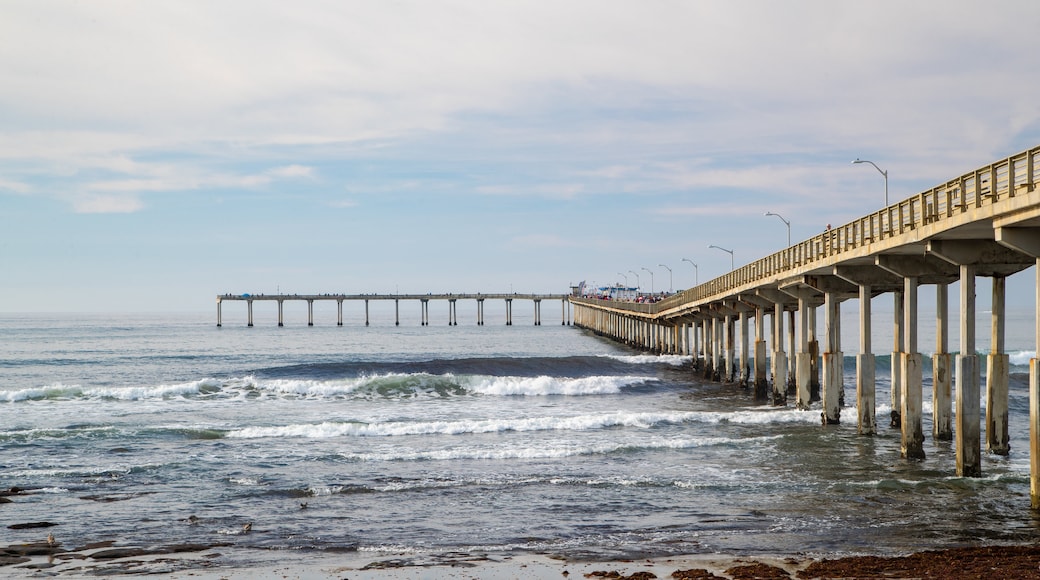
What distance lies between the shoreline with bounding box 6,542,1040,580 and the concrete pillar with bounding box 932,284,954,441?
8.35 metres

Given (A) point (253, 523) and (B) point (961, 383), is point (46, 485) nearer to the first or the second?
(A) point (253, 523)

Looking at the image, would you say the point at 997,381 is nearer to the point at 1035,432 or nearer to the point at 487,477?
the point at 1035,432

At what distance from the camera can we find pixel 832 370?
104ft

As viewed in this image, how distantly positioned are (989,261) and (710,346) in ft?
117

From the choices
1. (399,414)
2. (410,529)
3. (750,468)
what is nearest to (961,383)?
(750,468)

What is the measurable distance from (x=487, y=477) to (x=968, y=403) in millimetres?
10921

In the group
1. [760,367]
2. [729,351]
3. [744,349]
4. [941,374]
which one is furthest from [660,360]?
[941,374]

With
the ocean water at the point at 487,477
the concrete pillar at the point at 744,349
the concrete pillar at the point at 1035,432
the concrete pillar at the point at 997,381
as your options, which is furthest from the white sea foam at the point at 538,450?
the concrete pillar at the point at 744,349

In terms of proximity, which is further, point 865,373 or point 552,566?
point 865,373

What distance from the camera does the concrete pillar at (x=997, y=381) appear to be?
20.8m

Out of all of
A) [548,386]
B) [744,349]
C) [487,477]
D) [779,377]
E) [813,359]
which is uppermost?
[813,359]

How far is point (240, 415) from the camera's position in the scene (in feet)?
130

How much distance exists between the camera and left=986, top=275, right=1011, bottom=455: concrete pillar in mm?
20812

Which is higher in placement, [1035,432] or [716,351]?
[1035,432]
